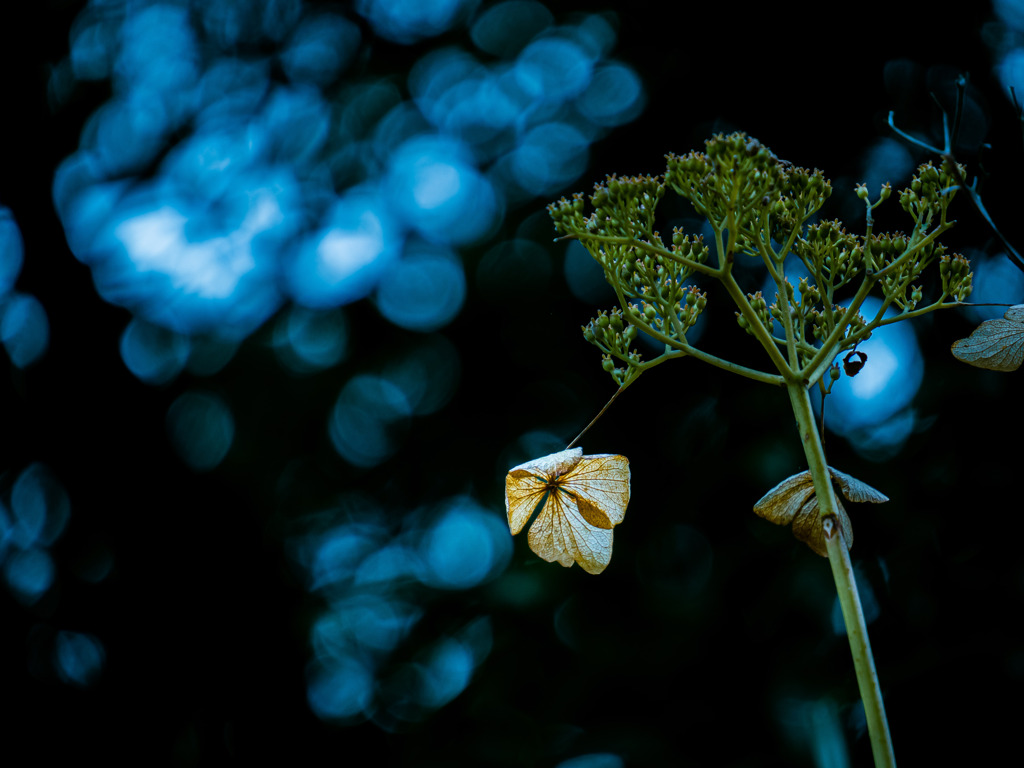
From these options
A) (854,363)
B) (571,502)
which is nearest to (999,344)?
(854,363)

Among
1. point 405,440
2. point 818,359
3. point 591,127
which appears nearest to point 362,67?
point 591,127

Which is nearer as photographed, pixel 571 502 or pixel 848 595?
pixel 848 595

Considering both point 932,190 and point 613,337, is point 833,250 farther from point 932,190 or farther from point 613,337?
point 613,337

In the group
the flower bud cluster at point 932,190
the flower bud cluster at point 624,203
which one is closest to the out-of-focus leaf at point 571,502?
the flower bud cluster at point 624,203

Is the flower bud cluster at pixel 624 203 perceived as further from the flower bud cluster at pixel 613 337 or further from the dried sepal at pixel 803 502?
the dried sepal at pixel 803 502

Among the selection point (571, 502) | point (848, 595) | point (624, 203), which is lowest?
point (571, 502)

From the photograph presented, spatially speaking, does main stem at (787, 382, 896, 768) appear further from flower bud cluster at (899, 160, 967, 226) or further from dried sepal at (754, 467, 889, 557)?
flower bud cluster at (899, 160, 967, 226)

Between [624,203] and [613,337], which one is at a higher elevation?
[624,203]

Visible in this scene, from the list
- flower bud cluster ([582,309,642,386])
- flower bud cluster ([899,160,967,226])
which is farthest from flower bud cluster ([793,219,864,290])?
flower bud cluster ([582,309,642,386])
